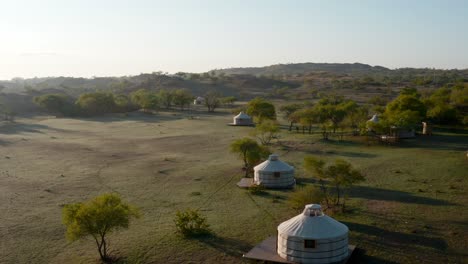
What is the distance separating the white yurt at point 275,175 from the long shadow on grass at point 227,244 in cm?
918

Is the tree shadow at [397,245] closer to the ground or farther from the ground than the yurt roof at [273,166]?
closer to the ground

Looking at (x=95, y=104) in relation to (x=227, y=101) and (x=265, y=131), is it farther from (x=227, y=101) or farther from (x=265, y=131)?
(x=265, y=131)

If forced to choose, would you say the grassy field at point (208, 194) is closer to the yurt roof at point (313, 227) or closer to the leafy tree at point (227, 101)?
the yurt roof at point (313, 227)

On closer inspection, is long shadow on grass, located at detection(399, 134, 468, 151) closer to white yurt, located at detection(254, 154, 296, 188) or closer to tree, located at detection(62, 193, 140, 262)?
white yurt, located at detection(254, 154, 296, 188)

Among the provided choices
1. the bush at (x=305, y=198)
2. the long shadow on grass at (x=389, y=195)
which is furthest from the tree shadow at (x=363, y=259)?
the long shadow on grass at (x=389, y=195)

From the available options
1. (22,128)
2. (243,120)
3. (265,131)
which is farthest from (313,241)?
(22,128)

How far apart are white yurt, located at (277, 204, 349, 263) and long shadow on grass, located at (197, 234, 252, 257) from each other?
64.3 inches

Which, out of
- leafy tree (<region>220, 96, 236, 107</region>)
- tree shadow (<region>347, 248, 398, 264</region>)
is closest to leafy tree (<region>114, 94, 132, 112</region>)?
leafy tree (<region>220, 96, 236, 107</region>)

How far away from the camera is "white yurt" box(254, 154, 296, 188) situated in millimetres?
29781

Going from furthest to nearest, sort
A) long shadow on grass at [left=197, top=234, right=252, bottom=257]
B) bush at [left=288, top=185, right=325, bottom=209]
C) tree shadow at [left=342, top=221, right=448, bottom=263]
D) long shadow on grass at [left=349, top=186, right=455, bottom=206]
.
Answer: long shadow on grass at [left=349, top=186, right=455, bottom=206] < bush at [left=288, top=185, right=325, bottom=209] < long shadow on grass at [left=197, top=234, right=252, bottom=257] < tree shadow at [left=342, top=221, right=448, bottom=263]

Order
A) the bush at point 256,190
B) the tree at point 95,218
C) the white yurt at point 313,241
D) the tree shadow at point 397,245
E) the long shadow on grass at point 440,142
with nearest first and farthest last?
the white yurt at point 313,241 < the tree shadow at point 397,245 < the tree at point 95,218 < the bush at point 256,190 < the long shadow on grass at point 440,142

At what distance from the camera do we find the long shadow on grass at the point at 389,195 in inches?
1010

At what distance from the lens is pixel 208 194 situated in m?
28.7

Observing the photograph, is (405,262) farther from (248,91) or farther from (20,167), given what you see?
(248,91)
